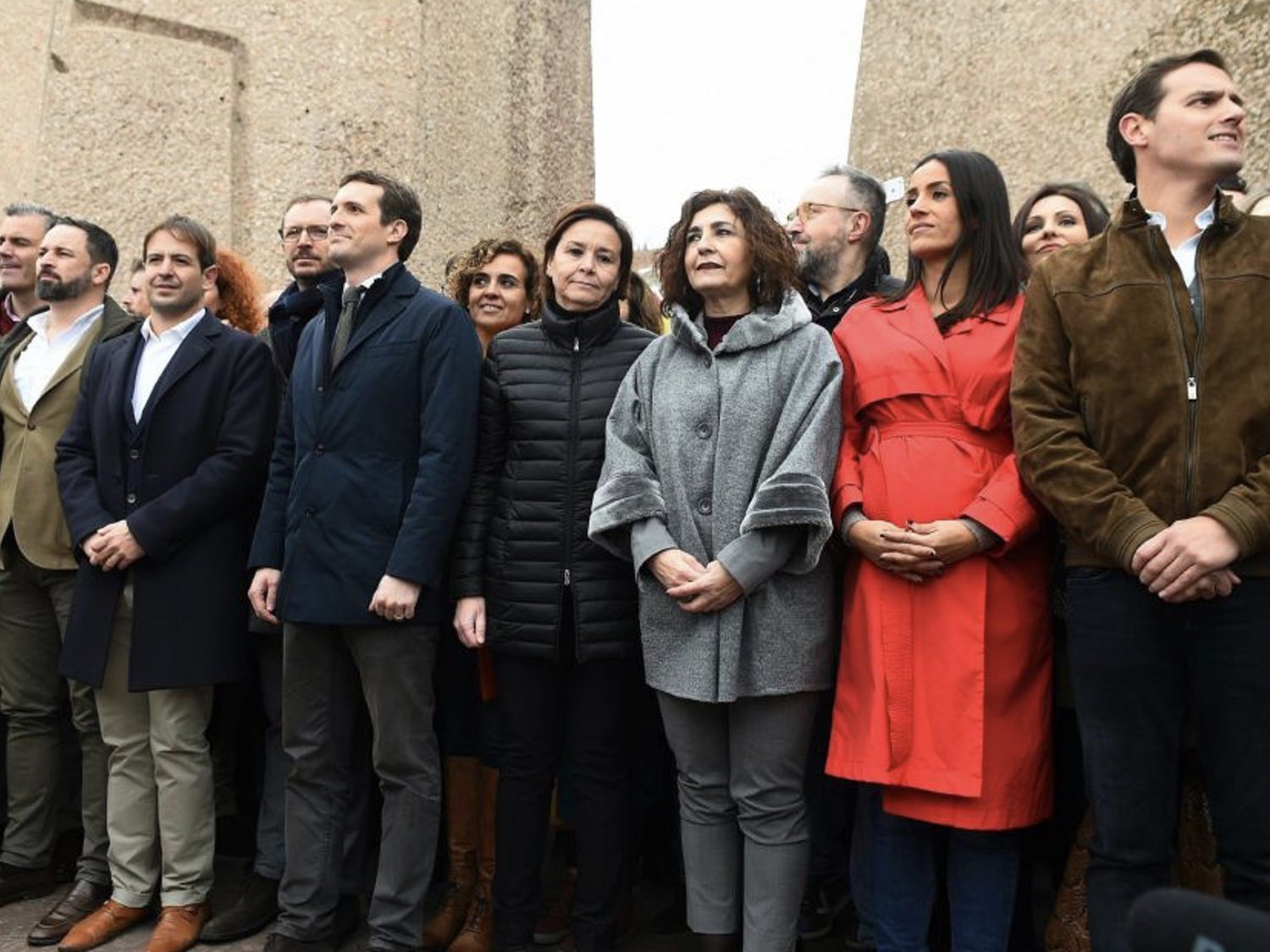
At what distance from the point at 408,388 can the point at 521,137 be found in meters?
5.03

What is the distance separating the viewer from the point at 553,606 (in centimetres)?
271

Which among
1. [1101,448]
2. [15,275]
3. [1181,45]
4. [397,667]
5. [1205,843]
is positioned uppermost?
[1181,45]

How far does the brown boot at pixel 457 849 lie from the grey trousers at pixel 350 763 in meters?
0.16

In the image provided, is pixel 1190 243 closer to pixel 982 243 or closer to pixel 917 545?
pixel 982 243

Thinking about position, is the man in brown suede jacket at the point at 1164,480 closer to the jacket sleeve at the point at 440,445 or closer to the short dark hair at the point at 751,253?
the short dark hair at the point at 751,253

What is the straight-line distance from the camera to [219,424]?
10.5ft

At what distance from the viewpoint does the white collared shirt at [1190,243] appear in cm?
218

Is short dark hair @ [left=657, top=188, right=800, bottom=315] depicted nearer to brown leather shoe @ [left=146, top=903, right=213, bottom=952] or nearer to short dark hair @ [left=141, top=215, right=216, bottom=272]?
short dark hair @ [left=141, top=215, right=216, bottom=272]

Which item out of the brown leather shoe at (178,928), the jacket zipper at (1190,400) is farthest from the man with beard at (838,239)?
the brown leather shoe at (178,928)

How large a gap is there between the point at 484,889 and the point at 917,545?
5.06ft

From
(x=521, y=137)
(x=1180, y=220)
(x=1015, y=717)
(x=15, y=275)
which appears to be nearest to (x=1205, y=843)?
(x=1015, y=717)

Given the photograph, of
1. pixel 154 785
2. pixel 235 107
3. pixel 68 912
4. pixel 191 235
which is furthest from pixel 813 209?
pixel 235 107

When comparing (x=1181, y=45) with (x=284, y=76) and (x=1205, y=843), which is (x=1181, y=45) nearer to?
(x=284, y=76)

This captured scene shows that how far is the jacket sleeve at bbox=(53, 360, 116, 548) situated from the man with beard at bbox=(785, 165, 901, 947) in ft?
6.67
